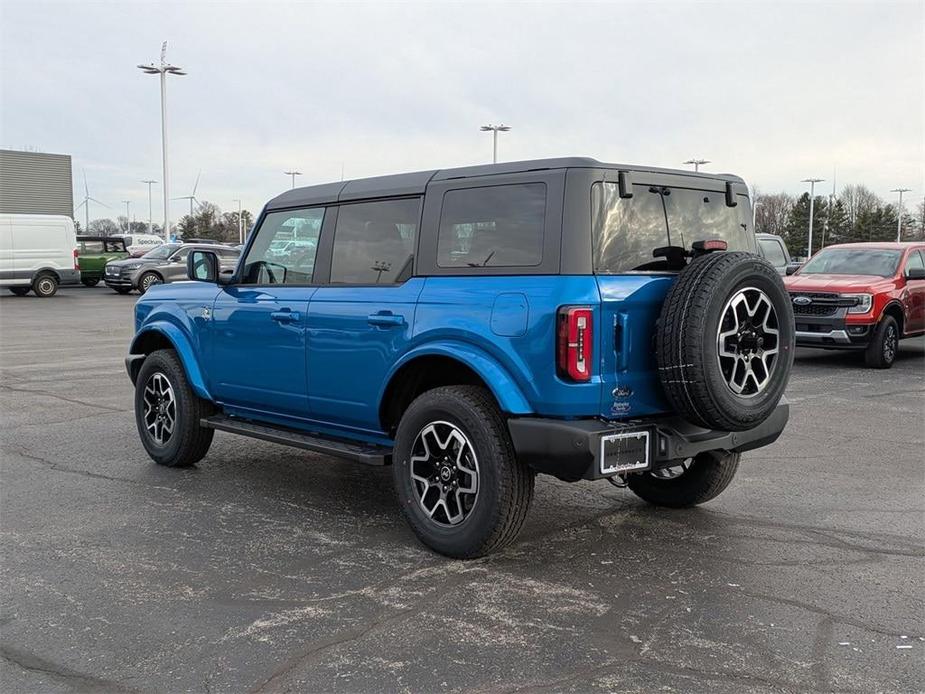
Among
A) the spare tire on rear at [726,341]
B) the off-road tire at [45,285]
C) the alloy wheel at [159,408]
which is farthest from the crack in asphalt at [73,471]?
the off-road tire at [45,285]

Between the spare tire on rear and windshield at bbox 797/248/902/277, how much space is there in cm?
1004

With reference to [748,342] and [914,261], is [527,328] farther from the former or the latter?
[914,261]

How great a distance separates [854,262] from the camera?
13938 millimetres

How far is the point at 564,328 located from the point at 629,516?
1788mm

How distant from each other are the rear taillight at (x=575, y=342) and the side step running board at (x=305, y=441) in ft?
4.59

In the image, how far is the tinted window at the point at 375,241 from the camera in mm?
5027

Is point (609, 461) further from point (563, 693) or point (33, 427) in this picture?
point (33, 427)

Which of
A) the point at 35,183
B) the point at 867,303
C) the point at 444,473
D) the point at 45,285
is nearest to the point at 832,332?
the point at 867,303

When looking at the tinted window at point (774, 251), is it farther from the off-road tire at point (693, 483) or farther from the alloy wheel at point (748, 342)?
the alloy wheel at point (748, 342)

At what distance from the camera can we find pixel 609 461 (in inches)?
163

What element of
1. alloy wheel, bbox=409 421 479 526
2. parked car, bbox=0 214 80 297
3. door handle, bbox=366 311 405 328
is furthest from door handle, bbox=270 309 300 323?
parked car, bbox=0 214 80 297

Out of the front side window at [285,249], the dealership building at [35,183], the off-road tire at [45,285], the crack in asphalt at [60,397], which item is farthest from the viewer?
the dealership building at [35,183]

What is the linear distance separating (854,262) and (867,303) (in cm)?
164

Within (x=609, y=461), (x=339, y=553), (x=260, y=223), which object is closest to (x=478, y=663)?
(x=609, y=461)
